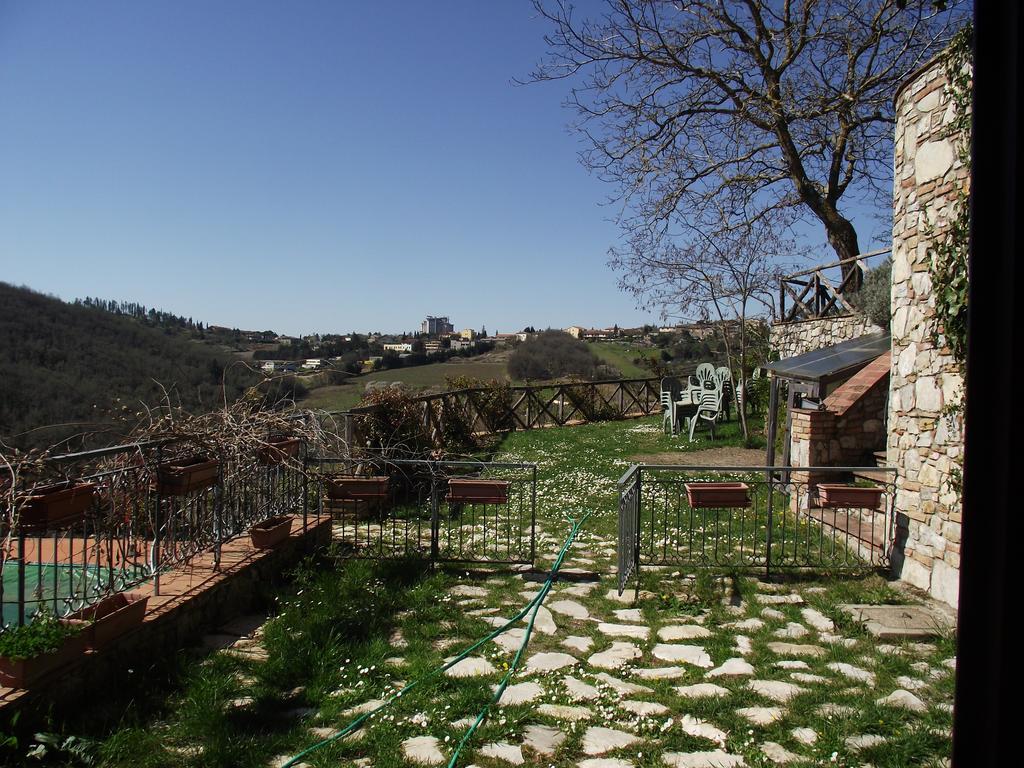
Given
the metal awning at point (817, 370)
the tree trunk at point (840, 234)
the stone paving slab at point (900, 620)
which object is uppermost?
the tree trunk at point (840, 234)

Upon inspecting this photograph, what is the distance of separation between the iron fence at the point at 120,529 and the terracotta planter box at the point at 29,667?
30cm

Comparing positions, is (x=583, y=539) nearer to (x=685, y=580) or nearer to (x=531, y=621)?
(x=685, y=580)

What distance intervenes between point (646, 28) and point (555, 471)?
29.3 ft

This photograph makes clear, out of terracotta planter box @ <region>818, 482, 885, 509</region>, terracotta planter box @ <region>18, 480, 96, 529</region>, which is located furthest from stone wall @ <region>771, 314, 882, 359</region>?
terracotta planter box @ <region>18, 480, 96, 529</region>

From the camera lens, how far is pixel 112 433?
4.70 meters

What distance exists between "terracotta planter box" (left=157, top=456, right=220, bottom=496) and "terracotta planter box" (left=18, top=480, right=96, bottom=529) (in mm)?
724

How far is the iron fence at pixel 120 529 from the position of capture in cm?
344

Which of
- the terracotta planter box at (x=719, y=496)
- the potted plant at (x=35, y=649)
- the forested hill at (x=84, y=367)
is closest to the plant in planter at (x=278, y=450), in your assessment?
the forested hill at (x=84, y=367)

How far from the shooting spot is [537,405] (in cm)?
1852

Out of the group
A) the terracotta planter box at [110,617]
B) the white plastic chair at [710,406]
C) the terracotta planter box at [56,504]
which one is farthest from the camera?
the white plastic chair at [710,406]

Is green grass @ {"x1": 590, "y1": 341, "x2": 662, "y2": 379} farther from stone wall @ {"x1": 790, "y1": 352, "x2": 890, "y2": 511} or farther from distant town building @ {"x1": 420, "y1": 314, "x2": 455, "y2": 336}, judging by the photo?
stone wall @ {"x1": 790, "y1": 352, "x2": 890, "y2": 511}

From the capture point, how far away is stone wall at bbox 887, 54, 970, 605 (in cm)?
499

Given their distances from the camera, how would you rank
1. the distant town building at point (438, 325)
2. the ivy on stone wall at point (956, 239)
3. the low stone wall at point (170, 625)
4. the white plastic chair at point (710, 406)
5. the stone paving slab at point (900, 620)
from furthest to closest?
the distant town building at point (438, 325)
the white plastic chair at point (710, 406)
the ivy on stone wall at point (956, 239)
the stone paving slab at point (900, 620)
the low stone wall at point (170, 625)

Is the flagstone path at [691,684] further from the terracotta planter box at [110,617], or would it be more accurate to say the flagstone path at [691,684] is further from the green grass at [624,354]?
the green grass at [624,354]
